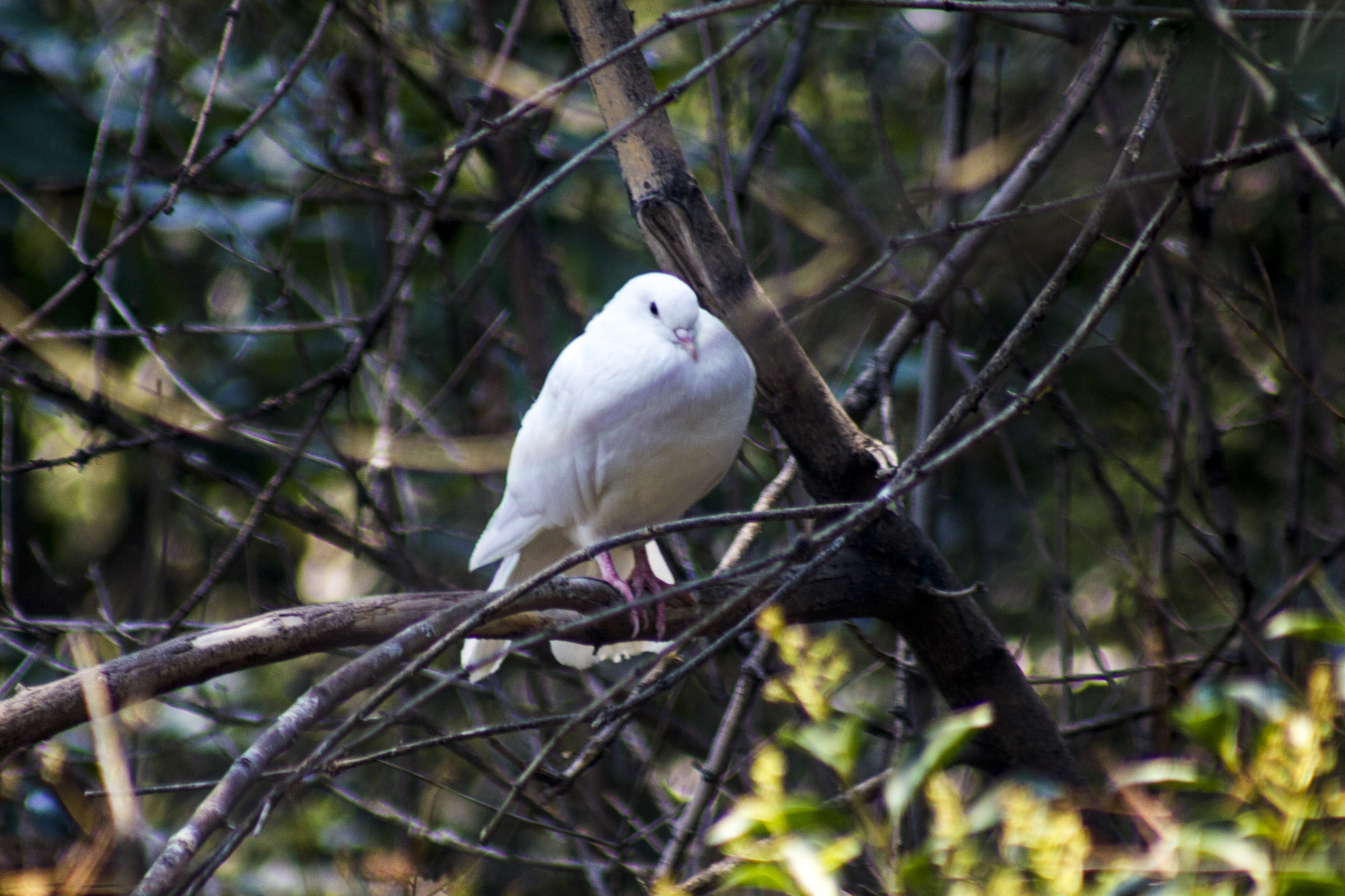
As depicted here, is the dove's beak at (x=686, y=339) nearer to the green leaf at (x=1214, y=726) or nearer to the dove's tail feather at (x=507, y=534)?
the dove's tail feather at (x=507, y=534)

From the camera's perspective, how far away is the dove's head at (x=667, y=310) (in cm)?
296

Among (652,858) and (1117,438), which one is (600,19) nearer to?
(1117,438)

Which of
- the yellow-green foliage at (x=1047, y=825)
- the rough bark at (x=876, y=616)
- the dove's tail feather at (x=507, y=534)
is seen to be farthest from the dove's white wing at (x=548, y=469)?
the yellow-green foliage at (x=1047, y=825)

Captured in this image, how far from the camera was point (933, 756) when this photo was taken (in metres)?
1.20

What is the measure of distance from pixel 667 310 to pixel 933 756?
6.29 feet

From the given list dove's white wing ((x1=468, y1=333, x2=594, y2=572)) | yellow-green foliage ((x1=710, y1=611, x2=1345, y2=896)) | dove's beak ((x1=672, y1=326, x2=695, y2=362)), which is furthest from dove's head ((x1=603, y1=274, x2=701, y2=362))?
yellow-green foliage ((x1=710, y1=611, x2=1345, y2=896))

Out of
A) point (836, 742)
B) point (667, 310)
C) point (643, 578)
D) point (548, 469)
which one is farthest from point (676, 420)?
point (836, 742)

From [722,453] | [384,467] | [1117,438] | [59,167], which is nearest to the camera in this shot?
[722,453]

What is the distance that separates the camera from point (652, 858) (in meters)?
4.51

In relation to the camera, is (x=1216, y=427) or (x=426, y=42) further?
(x=426, y=42)

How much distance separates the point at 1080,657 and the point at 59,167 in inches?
163

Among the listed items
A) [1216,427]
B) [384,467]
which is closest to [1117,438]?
[1216,427]

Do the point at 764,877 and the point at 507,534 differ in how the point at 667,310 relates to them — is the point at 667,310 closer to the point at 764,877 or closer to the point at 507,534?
the point at 507,534

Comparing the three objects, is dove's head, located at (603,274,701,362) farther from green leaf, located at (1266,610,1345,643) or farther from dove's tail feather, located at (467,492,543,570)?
green leaf, located at (1266,610,1345,643)
